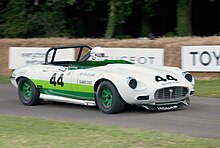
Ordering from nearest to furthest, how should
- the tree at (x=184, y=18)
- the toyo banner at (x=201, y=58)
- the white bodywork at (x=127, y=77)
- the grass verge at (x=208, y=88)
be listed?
the white bodywork at (x=127, y=77) < the grass verge at (x=208, y=88) < the toyo banner at (x=201, y=58) < the tree at (x=184, y=18)

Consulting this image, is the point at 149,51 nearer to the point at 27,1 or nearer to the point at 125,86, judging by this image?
the point at 125,86

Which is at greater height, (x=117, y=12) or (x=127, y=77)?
(x=117, y=12)

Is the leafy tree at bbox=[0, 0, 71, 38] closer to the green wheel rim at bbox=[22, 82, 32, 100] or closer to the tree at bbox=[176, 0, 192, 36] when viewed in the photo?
the tree at bbox=[176, 0, 192, 36]

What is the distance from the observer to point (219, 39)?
17484 mm

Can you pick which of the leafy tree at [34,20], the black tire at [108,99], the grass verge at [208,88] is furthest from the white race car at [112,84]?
the leafy tree at [34,20]

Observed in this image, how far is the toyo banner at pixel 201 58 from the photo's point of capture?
1716 cm

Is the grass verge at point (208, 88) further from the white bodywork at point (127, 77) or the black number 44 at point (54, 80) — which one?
the black number 44 at point (54, 80)

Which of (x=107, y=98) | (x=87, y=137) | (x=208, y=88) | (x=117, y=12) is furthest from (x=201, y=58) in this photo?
(x=87, y=137)

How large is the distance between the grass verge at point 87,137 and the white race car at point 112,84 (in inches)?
71.0

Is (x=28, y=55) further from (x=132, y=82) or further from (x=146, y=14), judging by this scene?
(x=132, y=82)

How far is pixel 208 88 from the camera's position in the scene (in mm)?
15633

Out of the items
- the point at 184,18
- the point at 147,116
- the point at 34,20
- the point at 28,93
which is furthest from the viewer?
the point at 34,20

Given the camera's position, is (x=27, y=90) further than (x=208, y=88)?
No

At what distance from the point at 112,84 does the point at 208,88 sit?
5133 mm
